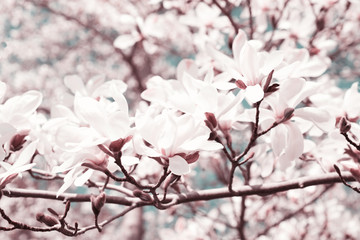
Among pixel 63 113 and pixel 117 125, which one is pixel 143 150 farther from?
pixel 63 113

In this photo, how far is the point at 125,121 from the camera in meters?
0.69

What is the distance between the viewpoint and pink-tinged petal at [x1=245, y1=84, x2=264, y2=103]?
688 millimetres

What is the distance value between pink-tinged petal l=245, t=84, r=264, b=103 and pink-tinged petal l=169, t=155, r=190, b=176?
17 centimetres

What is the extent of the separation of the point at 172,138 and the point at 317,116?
329 mm

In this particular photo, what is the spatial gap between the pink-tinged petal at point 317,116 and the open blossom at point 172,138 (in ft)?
0.71

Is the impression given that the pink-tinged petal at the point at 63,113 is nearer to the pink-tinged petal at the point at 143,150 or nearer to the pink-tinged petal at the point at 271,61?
the pink-tinged petal at the point at 143,150

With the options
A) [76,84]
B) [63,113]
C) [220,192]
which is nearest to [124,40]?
[76,84]

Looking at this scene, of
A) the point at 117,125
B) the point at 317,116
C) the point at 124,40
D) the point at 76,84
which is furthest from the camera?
the point at 124,40

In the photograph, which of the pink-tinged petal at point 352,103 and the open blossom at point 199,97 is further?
the pink-tinged petal at point 352,103

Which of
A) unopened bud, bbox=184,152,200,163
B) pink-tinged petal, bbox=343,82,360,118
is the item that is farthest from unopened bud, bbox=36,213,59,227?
pink-tinged petal, bbox=343,82,360,118

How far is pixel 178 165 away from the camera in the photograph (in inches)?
28.0

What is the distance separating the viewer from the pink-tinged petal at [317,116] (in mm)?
797

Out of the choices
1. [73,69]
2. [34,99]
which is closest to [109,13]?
[73,69]

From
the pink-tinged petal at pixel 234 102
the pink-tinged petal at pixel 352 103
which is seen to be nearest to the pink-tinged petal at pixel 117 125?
the pink-tinged petal at pixel 234 102
